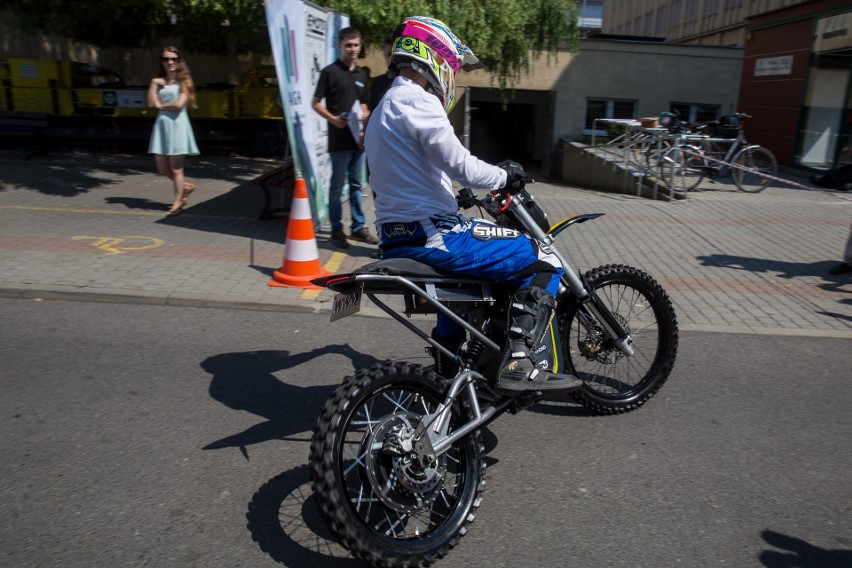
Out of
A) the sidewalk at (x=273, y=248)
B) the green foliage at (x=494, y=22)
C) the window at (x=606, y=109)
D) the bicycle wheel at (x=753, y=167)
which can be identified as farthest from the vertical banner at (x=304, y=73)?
the window at (x=606, y=109)

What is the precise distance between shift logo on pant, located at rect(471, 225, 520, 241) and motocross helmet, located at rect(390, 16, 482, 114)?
24.1 inches

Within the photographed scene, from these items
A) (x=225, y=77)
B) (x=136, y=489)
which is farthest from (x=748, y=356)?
(x=225, y=77)

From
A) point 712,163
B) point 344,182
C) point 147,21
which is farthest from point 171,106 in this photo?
point 712,163

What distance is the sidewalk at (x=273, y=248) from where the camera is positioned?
6141 millimetres

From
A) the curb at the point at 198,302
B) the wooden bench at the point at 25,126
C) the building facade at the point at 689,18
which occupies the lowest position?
the curb at the point at 198,302

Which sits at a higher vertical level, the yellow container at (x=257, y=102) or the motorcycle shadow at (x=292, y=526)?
the yellow container at (x=257, y=102)

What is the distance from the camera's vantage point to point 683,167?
1241cm

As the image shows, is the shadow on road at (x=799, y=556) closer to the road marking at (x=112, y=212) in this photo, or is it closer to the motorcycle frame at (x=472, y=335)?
the motorcycle frame at (x=472, y=335)

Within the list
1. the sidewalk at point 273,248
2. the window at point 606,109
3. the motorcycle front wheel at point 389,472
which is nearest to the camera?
the motorcycle front wheel at point 389,472

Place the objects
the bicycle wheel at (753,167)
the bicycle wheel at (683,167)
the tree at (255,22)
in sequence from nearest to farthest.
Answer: the tree at (255,22) → the bicycle wheel at (683,167) → the bicycle wheel at (753,167)

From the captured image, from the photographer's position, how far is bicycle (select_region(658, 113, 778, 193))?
12.5 m

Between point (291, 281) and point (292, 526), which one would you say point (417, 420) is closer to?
point (292, 526)

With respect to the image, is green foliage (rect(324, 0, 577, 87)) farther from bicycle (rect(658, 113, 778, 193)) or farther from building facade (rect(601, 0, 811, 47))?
building facade (rect(601, 0, 811, 47))

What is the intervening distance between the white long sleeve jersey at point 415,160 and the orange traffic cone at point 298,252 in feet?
11.2
